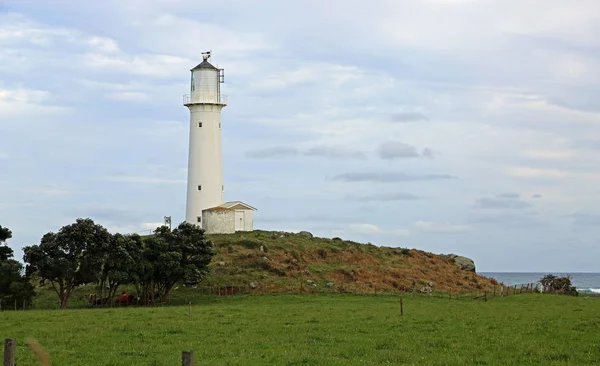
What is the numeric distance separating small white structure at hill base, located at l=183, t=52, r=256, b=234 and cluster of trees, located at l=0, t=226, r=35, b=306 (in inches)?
1131

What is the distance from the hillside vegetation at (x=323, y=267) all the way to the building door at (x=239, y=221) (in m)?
1.47

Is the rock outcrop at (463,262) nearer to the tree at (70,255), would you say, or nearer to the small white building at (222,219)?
the small white building at (222,219)

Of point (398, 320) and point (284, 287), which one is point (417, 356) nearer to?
point (398, 320)

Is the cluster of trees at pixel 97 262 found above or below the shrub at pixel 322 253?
below

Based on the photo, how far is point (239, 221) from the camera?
87438mm

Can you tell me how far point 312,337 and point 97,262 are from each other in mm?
30681

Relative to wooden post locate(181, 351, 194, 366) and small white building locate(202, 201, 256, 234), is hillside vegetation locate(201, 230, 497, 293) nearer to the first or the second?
small white building locate(202, 201, 256, 234)

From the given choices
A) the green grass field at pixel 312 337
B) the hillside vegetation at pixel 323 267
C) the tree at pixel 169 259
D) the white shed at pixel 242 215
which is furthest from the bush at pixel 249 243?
the green grass field at pixel 312 337

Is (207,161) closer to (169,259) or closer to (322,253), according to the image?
(322,253)

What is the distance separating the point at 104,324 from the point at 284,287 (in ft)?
99.9

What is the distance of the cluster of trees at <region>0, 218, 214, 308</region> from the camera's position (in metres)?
55.2

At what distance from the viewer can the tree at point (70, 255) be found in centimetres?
5531

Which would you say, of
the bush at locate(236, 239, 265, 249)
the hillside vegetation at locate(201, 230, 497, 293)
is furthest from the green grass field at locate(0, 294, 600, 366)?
the bush at locate(236, 239, 265, 249)

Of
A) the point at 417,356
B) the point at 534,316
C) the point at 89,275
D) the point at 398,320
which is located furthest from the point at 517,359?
the point at 89,275
